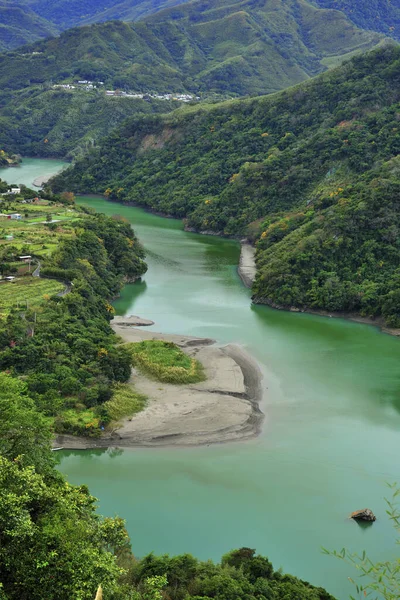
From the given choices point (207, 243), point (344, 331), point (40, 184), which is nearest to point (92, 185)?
point (40, 184)

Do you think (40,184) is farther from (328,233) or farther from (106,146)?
(328,233)

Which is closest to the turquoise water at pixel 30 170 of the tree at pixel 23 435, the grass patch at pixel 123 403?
the grass patch at pixel 123 403

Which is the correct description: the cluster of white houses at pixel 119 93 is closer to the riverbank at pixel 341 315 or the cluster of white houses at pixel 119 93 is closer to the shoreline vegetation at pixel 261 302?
the shoreline vegetation at pixel 261 302

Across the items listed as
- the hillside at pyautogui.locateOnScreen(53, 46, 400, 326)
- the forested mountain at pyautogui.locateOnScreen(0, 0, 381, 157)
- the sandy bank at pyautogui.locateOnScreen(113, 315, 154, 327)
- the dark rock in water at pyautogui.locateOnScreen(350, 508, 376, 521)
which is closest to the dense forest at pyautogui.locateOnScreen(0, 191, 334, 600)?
the sandy bank at pyautogui.locateOnScreen(113, 315, 154, 327)

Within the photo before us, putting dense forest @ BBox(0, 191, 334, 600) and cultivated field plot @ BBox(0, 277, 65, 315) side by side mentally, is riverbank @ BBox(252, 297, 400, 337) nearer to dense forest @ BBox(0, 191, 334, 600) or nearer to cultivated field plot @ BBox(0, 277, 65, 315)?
dense forest @ BBox(0, 191, 334, 600)

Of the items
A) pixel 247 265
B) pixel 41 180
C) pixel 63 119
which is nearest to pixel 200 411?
pixel 247 265
